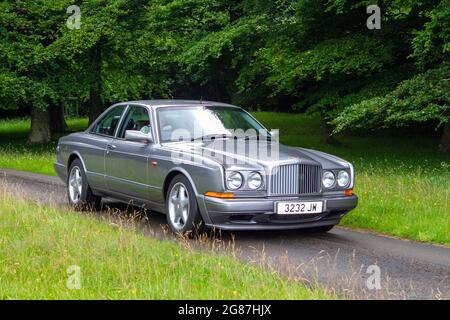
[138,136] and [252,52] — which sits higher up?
[252,52]

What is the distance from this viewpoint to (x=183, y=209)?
26.9 feet

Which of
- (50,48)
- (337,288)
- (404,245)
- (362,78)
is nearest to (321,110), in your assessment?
(362,78)

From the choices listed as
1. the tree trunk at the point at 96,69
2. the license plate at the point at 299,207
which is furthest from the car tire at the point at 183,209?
the tree trunk at the point at 96,69

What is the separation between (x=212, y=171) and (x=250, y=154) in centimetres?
64

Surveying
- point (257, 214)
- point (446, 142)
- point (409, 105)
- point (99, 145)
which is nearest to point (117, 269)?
point (257, 214)

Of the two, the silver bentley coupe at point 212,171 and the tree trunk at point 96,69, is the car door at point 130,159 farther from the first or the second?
the tree trunk at point 96,69

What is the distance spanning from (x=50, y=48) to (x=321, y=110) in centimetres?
1041

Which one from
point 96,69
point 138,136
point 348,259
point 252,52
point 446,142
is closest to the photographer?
point 348,259

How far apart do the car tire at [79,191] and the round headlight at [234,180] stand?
3286 mm

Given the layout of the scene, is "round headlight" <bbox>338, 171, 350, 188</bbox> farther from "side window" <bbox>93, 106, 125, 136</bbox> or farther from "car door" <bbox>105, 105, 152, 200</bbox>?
"side window" <bbox>93, 106, 125, 136</bbox>

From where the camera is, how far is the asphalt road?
5938 millimetres

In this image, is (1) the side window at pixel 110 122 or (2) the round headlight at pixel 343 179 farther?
(1) the side window at pixel 110 122

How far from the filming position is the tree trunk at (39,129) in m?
28.5

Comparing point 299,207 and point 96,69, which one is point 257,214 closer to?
point 299,207
